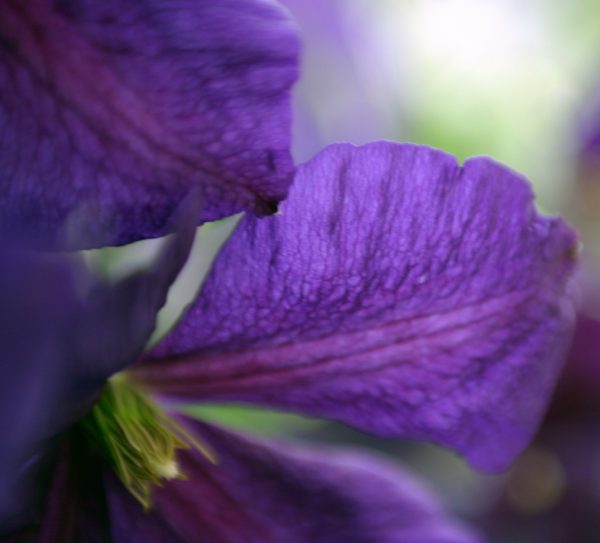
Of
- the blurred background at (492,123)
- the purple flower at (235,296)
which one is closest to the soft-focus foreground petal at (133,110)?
the purple flower at (235,296)

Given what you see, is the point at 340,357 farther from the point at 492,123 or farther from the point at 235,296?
the point at 492,123

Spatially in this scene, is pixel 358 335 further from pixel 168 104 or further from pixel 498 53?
pixel 498 53

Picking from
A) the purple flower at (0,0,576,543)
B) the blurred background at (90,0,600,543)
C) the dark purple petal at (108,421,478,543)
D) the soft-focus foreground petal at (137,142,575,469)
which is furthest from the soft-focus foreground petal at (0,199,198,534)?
the blurred background at (90,0,600,543)

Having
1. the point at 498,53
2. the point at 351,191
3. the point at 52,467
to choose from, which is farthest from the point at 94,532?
the point at 498,53

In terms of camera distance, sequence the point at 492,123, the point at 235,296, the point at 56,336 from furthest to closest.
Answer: the point at 492,123
the point at 235,296
the point at 56,336

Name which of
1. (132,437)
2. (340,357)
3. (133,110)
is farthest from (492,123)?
(133,110)
